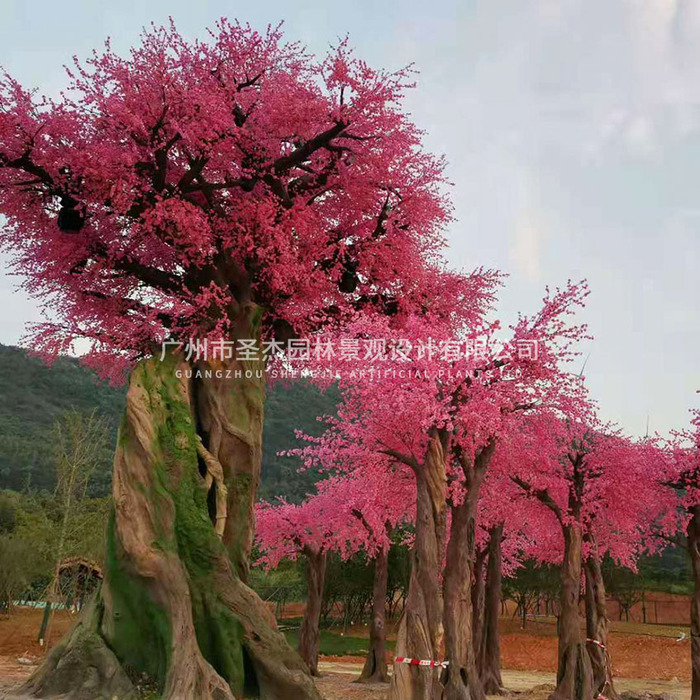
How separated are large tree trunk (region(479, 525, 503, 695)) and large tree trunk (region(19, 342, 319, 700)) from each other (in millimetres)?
11844

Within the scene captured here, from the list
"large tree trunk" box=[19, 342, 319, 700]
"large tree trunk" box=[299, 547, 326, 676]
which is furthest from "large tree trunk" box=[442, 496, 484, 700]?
"large tree trunk" box=[299, 547, 326, 676]

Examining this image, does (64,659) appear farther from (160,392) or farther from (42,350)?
(42,350)

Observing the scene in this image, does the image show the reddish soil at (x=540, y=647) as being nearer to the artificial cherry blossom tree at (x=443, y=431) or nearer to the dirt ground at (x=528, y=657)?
the dirt ground at (x=528, y=657)

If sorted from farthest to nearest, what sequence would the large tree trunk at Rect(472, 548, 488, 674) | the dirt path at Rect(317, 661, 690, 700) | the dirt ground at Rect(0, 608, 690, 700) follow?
the large tree trunk at Rect(472, 548, 488, 674) < the dirt ground at Rect(0, 608, 690, 700) < the dirt path at Rect(317, 661, 690, 700)

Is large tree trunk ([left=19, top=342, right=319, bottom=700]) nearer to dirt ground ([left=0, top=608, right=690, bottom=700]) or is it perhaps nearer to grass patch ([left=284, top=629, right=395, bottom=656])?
dirt ground ([left=0, top=608, right=690, bottom=700])

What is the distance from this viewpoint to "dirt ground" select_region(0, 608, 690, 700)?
76.7ft

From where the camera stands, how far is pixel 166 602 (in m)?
11.5

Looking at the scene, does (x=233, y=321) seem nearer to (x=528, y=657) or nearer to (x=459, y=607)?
(x=459, y=607)

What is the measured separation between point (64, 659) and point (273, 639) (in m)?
3.19

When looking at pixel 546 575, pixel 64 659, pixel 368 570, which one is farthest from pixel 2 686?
pixel 546 575

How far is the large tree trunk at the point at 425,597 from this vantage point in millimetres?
12234

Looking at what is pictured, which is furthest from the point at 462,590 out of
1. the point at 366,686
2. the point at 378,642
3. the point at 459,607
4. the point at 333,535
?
the point at 333,535

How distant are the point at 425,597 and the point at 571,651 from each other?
759 cm

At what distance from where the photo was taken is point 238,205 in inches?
581
